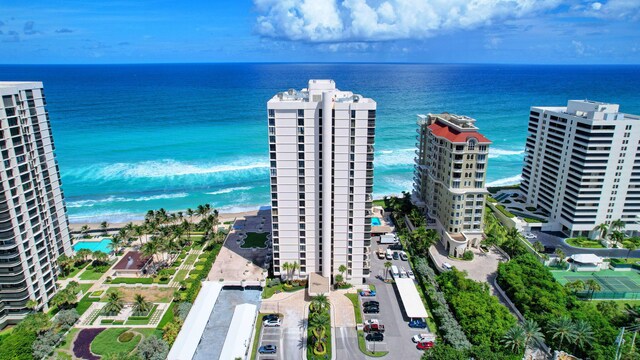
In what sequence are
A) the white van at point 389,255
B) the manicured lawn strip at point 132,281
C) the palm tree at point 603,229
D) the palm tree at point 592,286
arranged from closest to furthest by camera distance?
the palm tree at point 592,286 → the manicured lawn strip at point 132,281 → the white van at point 389,255 → the palm tree at point 603,229

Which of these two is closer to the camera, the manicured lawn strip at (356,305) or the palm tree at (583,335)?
the palm tree at (583,335)

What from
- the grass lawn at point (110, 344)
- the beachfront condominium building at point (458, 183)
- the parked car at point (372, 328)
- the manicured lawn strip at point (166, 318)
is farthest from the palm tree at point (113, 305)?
the beachfront condominium building at point (458, 183)

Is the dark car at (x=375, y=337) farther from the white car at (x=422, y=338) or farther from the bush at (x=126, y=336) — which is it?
the bush at (x=126, y=336)

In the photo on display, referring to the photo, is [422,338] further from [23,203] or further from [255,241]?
[23,203]

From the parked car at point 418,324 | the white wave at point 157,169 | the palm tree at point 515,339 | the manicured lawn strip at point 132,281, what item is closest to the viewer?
the palm tree at point 515,339

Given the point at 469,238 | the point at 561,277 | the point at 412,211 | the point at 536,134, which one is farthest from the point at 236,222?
the point at 536,134

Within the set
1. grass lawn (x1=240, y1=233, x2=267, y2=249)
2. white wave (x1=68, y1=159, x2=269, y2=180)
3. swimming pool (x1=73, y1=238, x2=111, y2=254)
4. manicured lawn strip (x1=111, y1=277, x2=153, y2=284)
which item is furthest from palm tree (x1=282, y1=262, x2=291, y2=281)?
white wave (x1=68, y1=159, x2=269, y2=180)
